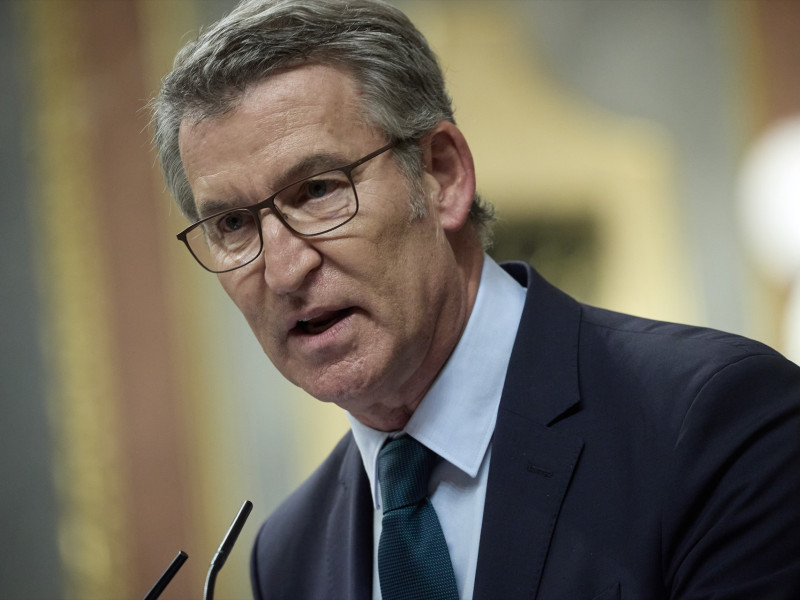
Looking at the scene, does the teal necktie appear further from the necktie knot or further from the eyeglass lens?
the eyeglass lens

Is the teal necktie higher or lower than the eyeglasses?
lower

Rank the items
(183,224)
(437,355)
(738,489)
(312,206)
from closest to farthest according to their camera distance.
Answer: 1. (738,489)
2. (312,206)
3. (437,355)
4. (183,224)

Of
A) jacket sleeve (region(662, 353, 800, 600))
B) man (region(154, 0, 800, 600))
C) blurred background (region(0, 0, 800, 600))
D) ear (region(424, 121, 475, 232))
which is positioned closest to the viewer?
jacket sleeve (region(662, 353, 800, 600))

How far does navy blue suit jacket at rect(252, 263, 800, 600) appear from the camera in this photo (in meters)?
1.08

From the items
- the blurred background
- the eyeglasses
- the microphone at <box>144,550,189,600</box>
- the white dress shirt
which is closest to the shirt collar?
the white dress shirt

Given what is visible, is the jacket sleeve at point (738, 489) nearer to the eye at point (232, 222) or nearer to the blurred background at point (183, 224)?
the eye at point (232, 222)

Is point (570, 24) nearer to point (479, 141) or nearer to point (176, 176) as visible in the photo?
point (479, 141)

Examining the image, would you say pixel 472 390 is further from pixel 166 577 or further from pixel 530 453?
pixel 166 577

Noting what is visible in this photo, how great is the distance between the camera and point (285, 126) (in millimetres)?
1288

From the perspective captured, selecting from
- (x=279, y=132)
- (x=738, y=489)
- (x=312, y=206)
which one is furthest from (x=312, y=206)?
(x=738, y=489)

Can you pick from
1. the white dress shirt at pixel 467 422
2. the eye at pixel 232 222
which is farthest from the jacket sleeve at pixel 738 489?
the eye at pixel 232 222

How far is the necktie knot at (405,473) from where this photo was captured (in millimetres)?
1382

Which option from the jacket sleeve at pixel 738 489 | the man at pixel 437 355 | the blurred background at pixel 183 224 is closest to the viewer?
the jacket sleeve at pixel 738 489

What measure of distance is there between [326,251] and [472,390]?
0.31 meters
